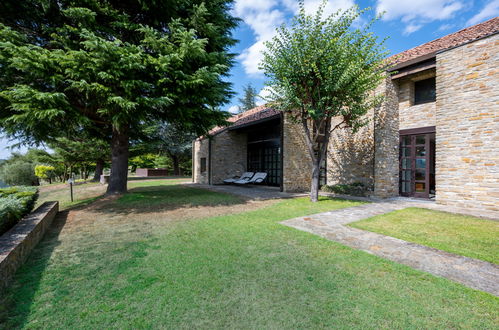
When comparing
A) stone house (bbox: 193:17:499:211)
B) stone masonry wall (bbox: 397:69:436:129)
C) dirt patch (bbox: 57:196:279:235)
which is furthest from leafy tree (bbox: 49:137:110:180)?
stone masonry wall (bbox: 397:69:436:129)

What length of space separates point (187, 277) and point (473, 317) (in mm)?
2725

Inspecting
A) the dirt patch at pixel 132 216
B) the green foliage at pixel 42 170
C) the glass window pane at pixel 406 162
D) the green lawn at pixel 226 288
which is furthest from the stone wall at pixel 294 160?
the green foliage at pixel 42 170

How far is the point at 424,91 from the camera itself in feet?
24.9

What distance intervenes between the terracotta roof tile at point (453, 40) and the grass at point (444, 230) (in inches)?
210

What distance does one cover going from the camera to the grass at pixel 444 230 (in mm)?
3105

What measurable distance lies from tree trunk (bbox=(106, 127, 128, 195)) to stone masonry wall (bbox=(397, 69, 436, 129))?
11.1m

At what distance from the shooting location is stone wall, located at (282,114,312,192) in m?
9.29

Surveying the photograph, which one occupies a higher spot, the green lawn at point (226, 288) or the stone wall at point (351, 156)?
the stone wall at point (351, 156)

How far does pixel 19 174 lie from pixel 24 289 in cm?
2518

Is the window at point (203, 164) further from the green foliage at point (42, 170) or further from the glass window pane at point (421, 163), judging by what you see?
the green foliage at point (42, 170)

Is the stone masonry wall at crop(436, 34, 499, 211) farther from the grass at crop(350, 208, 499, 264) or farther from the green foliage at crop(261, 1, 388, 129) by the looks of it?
the green foliage at crop(261, 1, 388, 129)

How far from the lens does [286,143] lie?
30.5 ft

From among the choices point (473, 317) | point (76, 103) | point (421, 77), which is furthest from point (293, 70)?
point (76, 103)

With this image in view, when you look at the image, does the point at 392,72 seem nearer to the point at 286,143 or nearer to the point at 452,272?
the point at 286,143
